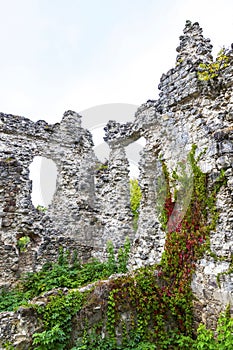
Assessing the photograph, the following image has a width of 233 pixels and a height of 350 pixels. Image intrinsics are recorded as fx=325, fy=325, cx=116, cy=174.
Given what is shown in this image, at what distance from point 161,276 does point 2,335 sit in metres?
2.81

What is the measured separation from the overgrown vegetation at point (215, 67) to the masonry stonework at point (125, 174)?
0.10 m

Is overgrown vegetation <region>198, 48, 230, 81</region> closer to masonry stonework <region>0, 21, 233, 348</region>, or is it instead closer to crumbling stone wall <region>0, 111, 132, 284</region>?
masonry stonework <region>0, 21, 233, 348</region>

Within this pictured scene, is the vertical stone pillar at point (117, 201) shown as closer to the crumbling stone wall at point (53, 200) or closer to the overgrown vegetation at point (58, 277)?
the crumbling stone wall at point (53, 200)

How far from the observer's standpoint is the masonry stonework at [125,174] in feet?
18.6

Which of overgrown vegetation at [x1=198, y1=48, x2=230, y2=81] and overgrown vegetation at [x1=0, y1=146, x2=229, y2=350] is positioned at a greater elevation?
overgrown vegetation at [x1=198, y1=48, x2=230, y2=81]

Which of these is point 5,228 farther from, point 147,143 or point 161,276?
point 161,276

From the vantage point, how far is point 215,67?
6.78 meters

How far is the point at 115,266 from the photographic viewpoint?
888 centimetres

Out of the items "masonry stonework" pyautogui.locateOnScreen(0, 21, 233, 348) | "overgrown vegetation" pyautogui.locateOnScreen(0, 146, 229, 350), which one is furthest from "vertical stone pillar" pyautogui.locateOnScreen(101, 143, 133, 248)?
"overgrown vegetation" pyautogui.locateOnScreen(0, 146, 229, 350)

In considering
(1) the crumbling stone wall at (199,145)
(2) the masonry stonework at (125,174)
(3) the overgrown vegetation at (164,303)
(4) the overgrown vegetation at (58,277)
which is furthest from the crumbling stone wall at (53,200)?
(3) the overgrown vegetation at (164,303)

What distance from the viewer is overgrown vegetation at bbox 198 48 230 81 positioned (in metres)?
6.62

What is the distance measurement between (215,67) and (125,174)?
17.1 feet

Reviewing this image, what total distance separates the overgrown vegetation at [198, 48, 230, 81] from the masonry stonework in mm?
101

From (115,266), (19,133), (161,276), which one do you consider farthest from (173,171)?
(19,133)
